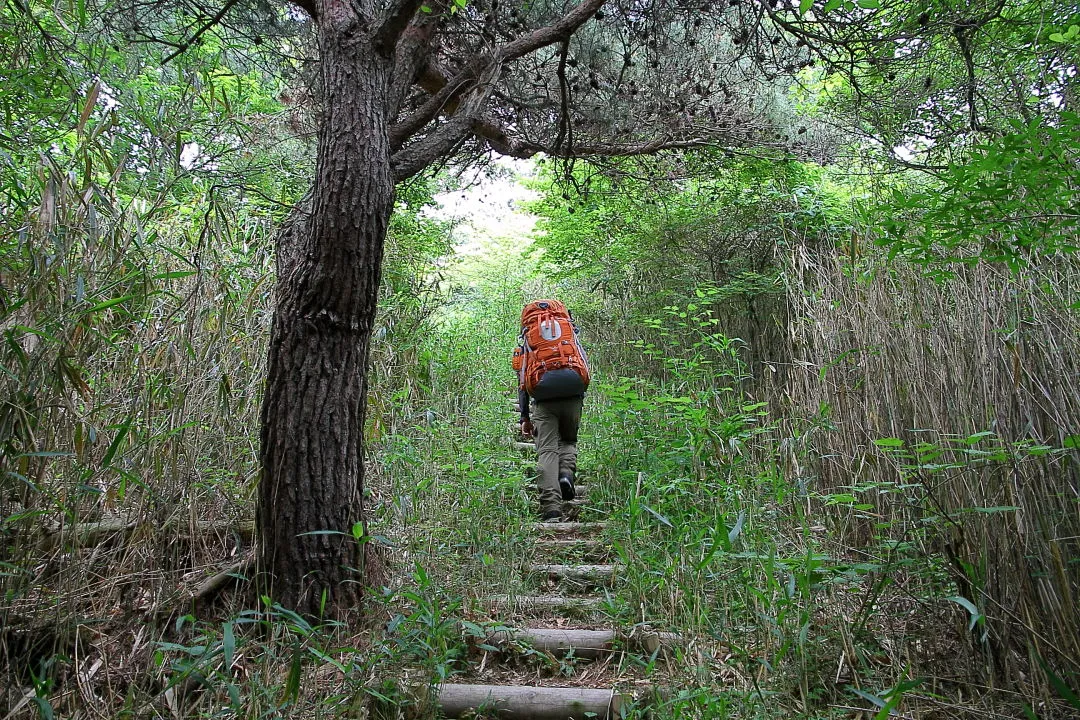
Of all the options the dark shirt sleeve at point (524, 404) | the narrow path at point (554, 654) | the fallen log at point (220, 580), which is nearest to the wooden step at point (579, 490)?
the dark shirt sleeve at point (524, 404)

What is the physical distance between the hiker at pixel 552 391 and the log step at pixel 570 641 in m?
1.63

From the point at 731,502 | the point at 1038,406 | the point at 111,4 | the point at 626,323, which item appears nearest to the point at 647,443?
the point at 731,502

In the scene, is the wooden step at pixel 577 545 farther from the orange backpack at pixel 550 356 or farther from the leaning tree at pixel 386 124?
the leaning tree at pixel 386 124

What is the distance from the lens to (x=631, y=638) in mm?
2461

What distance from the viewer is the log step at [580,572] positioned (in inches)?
125

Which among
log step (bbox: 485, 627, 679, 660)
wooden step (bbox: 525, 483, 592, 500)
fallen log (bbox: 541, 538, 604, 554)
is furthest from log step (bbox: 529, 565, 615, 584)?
wooden step (bbox: 525, 483, 592, 500)

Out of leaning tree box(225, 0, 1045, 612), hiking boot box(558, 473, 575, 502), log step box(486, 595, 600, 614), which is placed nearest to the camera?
leaning tree box(225, 0, 1045, 612)

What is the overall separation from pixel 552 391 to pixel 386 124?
6.75ft

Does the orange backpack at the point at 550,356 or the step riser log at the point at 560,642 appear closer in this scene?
the step riser log at the point at 560,642

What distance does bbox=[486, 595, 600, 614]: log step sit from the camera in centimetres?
280

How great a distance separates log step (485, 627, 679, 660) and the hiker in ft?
5.35

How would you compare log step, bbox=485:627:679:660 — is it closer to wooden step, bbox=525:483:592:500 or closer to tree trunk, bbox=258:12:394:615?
tree trunk, bbox=258:12:394:615

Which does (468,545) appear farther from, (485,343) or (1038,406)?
(485,343)

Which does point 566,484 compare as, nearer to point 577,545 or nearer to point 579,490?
point 579,490
